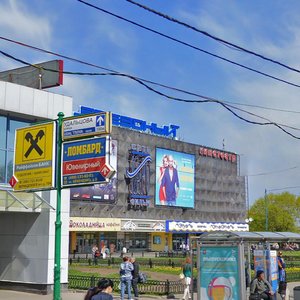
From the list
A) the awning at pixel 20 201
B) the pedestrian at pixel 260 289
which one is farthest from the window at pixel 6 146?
the pedestrian at pixel 260 289

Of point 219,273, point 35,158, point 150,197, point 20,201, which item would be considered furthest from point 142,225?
point 219,273

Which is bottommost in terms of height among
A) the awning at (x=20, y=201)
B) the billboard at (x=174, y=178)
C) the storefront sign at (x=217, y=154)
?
the awning at (x=20, y=201)

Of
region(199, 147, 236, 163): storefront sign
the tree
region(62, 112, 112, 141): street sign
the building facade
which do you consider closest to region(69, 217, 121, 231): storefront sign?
the building facade

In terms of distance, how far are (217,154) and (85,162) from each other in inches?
3162

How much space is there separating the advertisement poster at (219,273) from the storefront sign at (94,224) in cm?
4936

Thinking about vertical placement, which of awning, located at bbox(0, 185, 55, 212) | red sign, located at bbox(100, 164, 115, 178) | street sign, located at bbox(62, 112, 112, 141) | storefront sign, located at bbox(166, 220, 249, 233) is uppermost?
street sign, located at bbox(62, 112, 112, 141)

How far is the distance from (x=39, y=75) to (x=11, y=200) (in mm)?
6627

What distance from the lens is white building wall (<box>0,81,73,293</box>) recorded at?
20.3 m

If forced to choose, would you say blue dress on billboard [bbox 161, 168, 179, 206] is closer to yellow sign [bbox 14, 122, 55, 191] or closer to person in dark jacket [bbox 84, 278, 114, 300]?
yellow sign [bbox 14, 122, 55, 191]

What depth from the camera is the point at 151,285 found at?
21.8 m

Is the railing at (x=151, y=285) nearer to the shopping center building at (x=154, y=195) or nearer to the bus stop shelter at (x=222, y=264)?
the bus stop shelter at (x=222, y=264)

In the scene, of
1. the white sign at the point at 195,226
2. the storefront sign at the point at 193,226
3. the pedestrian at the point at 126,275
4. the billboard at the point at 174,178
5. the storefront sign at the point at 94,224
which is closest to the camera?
the pedestrian at the point at 126,275

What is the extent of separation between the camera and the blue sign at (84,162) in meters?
14.9

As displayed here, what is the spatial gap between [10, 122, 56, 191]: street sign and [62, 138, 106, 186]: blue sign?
443 millimetres
